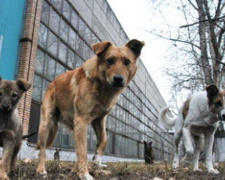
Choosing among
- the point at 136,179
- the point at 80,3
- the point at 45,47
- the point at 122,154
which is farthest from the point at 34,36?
the point at 122,154

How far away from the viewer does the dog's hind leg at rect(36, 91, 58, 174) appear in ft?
15.4

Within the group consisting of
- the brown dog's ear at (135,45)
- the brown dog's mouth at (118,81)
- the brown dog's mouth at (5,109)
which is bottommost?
the brown dog's mouth at (5,109)

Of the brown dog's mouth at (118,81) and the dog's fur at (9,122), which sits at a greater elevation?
the brown dog's mouth at (118,81)

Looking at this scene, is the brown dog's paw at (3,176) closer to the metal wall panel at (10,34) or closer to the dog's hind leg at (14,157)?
the dog's hind leg at (14,157)

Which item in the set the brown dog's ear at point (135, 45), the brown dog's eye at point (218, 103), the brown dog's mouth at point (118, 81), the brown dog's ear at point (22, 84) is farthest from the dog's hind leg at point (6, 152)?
the brown dog's eye at point (218, 103)

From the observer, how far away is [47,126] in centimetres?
483

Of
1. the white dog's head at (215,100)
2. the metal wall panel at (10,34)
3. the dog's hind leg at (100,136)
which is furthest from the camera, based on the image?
the metal wall panel at (10,34)

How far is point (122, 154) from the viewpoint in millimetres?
27578

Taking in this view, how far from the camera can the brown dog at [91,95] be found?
4141 mm

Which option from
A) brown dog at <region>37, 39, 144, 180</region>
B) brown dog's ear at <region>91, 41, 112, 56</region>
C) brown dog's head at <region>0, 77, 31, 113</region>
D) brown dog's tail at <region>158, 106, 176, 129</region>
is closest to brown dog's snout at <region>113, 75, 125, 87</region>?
brown dog at <region>37, 39, 144, 180</region>

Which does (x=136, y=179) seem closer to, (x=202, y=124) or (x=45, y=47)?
(x=202, y=124)

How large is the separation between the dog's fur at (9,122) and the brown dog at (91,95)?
0.51 metres

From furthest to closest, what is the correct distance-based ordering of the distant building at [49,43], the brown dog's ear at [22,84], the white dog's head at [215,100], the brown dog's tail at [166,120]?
the distant building at [49,43], the brown dog's tail at [166,120], the white dog's head at [215,100], the brown dog's ear at [22,84]

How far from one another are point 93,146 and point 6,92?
53.9 feet
